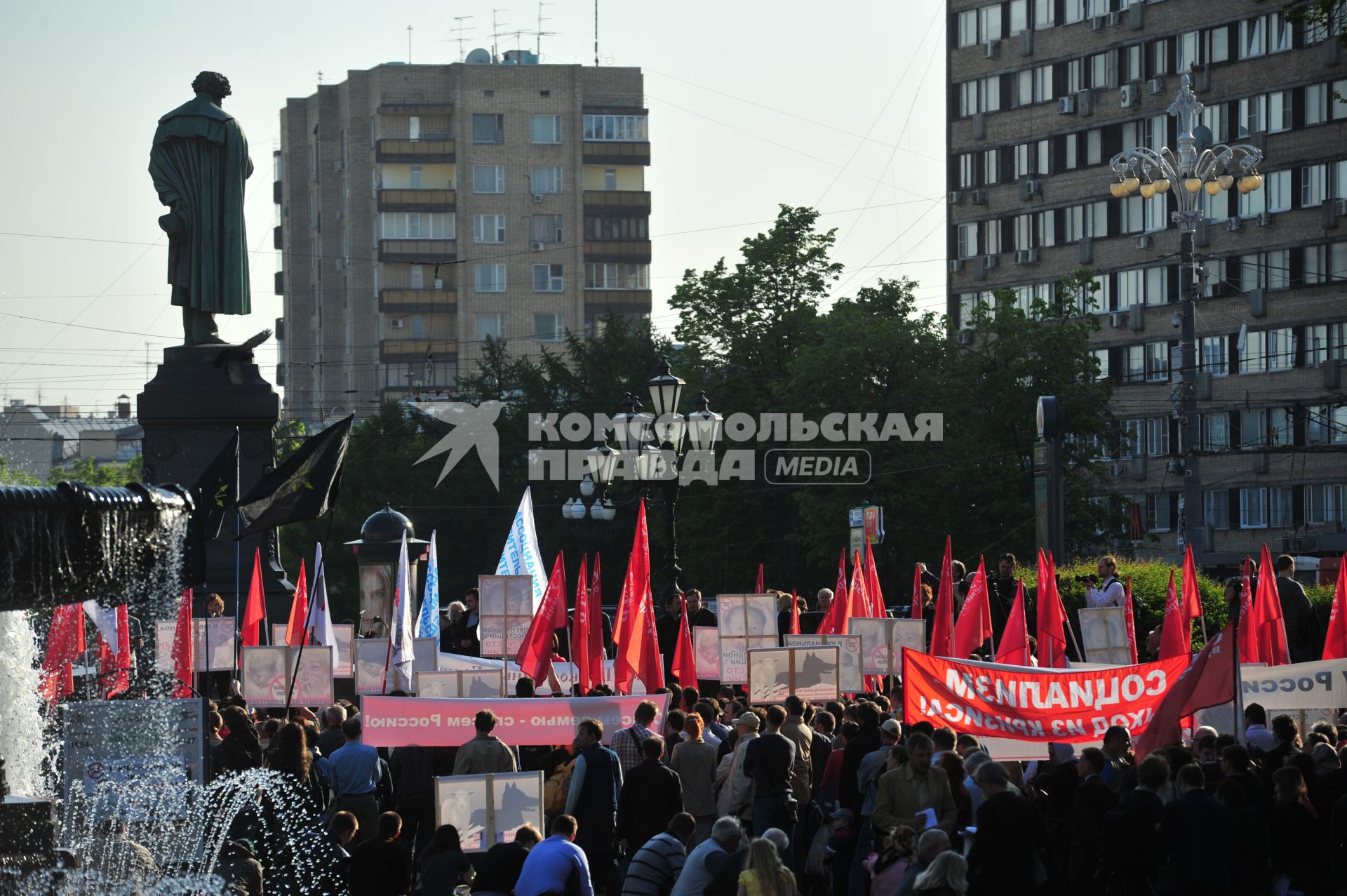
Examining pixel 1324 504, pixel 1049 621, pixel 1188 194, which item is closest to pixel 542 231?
pixel 1324 504

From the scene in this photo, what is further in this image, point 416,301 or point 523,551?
point 416,301

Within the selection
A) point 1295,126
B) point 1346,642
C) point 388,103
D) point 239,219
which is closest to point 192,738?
point 1346,642

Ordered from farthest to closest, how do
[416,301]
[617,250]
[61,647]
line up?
1. [617,250]
2. [416,301]
3. [61,647]

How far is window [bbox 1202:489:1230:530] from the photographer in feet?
232

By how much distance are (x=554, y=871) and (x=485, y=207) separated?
97.6 metres

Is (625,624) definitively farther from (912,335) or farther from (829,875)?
(912,335)

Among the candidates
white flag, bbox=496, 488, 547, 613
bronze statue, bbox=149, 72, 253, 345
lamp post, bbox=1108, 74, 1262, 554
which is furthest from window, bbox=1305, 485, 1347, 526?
white flag, bbox=496, 488, 547, 613

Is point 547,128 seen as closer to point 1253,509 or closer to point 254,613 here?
point 1253,509

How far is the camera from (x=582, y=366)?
223 ft

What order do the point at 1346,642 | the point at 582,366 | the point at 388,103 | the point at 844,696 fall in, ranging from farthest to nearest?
the point at 388,103
the point at 582,366
the point at 844,696
the point at 1346,642

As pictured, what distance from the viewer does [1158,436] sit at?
72.4 metres

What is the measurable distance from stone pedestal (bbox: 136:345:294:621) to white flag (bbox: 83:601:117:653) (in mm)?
3374

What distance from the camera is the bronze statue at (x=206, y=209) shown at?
27.8 m

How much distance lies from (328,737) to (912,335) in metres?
38.6
